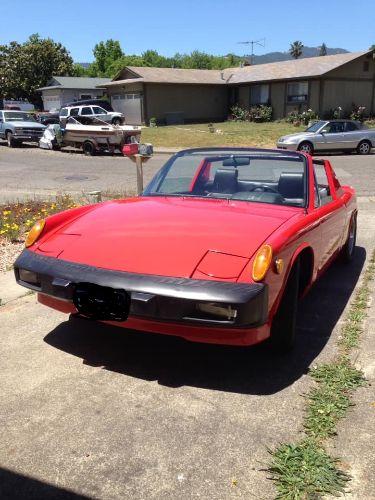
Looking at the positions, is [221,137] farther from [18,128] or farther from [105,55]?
[105,55]

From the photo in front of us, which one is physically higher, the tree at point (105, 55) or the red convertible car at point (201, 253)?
the tree at point (105, 55)

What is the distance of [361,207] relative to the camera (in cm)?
933

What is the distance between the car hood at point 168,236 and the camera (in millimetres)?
3076

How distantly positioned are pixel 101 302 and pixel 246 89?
1495 inches

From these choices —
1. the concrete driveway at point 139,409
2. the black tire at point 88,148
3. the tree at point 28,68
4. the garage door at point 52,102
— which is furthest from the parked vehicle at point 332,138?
the tree at point 28,68

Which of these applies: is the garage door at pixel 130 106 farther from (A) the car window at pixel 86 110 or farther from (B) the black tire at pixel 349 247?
(B) the black tire at pixel 349 247

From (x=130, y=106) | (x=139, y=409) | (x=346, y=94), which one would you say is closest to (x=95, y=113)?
(x=130, y=106)

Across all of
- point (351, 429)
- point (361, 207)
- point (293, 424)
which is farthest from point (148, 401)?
point (361, 207)

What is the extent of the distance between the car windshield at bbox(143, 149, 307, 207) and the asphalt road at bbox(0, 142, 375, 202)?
6167mm

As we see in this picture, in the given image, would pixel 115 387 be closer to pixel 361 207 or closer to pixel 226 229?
pixel 226 229

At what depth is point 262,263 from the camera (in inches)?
115

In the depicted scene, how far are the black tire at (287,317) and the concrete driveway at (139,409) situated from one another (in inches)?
6.4

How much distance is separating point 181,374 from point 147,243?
896mm

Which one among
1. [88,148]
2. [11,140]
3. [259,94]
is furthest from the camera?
[259,94]
